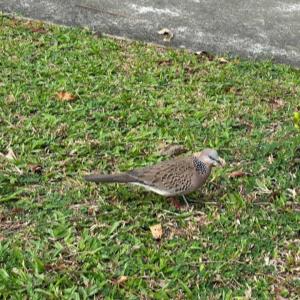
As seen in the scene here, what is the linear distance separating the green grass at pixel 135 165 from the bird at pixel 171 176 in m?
0.15

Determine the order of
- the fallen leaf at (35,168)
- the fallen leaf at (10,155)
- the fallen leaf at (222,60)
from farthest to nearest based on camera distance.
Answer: the fallen leaf at (222,60) → the fallen leaf at (10,155) → the fallen leaf at (35,168)

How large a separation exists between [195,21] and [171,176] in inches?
143

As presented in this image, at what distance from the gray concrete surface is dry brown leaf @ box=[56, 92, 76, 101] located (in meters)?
1.56

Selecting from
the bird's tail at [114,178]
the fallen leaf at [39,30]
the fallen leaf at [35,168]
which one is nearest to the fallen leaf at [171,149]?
the bird's tail at [114,178]

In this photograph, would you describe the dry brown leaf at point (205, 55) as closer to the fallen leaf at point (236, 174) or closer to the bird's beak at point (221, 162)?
the bird's beak at point (221, 162)

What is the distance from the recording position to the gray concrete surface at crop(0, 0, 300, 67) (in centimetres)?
765

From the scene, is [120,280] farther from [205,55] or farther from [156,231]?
[205,55]

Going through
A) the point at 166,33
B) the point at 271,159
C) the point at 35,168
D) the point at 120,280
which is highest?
the point at 166,33

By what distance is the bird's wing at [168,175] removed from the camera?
4812 millimetres

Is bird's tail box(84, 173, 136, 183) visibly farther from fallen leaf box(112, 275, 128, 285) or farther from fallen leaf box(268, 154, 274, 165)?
fallen leaf box(268, 154, 274, 165)

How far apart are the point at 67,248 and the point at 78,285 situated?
339 mm

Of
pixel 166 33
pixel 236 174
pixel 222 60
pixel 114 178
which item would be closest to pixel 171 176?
pixel 114 178

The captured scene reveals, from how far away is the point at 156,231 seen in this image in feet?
15.2

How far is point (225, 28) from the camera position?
799 centimetres
